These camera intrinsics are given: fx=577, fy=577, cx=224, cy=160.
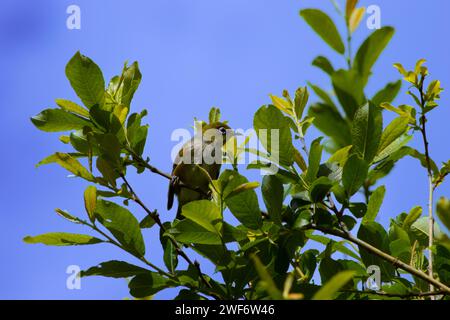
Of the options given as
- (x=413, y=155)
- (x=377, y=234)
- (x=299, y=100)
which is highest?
(x=299, y=100)

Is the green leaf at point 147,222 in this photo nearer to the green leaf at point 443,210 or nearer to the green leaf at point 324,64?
the green leaf at point 324,64

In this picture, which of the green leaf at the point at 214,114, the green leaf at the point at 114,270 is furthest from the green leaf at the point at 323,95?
the green leaf at the point at 214,114

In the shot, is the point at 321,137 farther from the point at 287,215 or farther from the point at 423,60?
the point at 423,60

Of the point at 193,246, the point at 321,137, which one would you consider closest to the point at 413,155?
the point at 321,137

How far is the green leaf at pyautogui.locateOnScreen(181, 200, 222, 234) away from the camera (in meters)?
1.95

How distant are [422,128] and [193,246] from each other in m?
1.04

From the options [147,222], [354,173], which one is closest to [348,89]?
[354,173]

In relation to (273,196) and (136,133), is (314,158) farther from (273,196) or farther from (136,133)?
(136,133)

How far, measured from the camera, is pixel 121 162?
2.44m

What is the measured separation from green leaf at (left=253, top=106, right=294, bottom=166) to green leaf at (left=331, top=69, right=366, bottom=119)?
0.42 meters

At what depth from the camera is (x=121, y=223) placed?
216cm

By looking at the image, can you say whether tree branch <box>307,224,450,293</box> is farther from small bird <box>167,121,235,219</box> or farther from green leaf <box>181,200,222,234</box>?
small bird <box>167,121,235,219</box>

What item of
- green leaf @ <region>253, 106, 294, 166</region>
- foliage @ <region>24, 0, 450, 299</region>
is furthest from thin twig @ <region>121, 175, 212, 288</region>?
green leaf @ <region>253, 106, 294, 166</region>
